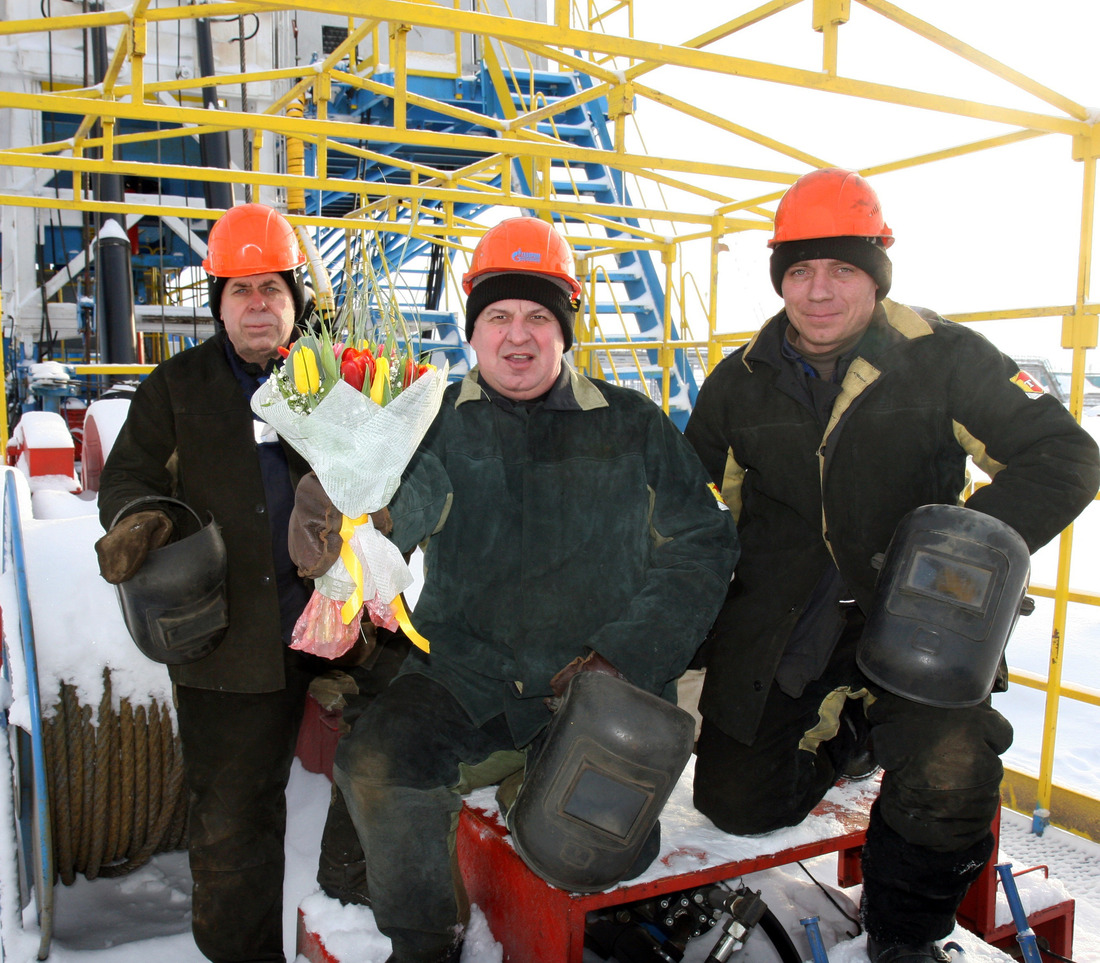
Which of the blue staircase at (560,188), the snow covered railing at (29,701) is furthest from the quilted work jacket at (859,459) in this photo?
the blue staircase at (560,188)

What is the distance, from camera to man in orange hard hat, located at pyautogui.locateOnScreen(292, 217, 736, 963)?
2.20 metres

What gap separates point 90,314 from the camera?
9.94 m

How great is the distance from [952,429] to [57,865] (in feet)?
11.6

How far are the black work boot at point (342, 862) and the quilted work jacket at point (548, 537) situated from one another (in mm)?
742

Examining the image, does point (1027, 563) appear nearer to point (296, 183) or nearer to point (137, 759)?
point (137, 759)

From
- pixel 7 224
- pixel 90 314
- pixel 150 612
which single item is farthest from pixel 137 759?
pixel 7 224

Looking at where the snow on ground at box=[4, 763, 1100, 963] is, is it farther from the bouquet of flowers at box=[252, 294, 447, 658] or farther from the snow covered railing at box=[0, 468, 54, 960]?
the bouquet of flowers at box=[252, 294, 447, 658]

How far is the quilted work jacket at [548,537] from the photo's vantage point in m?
2.31

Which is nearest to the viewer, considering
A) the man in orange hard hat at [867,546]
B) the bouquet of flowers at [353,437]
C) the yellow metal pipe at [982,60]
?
the bouquet of flowers at [353,437]

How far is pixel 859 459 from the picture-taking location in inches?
96.4

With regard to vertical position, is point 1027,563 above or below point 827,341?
below

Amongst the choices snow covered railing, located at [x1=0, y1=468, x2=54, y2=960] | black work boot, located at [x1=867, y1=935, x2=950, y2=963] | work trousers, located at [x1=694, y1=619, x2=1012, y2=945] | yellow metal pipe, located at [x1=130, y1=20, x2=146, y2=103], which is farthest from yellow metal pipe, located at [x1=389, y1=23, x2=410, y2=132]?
black work boot, located at [x1=867, y1=935, x2=950, y2=963]

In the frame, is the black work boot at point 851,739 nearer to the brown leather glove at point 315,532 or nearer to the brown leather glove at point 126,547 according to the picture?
the brown leather glove at point 315,532

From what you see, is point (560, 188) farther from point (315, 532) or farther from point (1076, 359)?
point (315, 532)
